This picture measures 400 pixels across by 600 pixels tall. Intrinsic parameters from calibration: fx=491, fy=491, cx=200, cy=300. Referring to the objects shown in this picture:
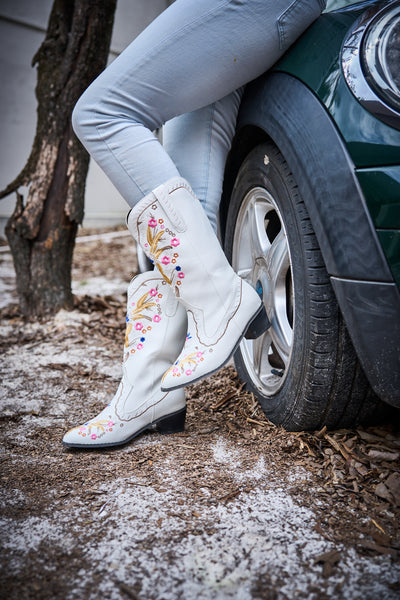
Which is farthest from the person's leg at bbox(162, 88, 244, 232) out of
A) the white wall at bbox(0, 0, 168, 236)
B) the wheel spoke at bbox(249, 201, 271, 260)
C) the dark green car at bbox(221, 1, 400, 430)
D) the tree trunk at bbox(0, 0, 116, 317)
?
the white wall at bbox(0, 0, 168, 236)

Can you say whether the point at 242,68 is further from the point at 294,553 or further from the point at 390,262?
the point at 294,553

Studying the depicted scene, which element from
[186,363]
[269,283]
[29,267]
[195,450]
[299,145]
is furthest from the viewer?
[29,267]

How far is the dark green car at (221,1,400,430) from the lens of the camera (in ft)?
3.43

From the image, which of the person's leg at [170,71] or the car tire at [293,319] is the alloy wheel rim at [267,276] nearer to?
the car tire at [293,319]

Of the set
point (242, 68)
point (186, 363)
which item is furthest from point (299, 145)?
point (186, 363)

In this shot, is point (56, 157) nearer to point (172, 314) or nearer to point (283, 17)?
point (172, 314)

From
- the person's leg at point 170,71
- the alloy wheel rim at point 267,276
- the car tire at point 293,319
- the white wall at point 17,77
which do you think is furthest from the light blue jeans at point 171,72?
the white wall at point 17,77

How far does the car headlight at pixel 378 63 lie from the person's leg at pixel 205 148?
0.46 metres

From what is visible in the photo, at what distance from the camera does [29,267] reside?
115 inches

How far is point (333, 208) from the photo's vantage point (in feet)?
3.64

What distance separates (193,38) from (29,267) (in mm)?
2020

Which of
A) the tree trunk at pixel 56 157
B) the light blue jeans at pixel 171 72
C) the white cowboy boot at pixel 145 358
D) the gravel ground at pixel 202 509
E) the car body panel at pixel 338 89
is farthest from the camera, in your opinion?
the tree trunk at pixel 56 157

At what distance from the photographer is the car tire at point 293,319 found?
4.16 ft

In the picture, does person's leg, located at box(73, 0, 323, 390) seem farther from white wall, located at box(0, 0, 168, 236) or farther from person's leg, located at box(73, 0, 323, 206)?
white wall, located at box(0, 0, 168, 236)
